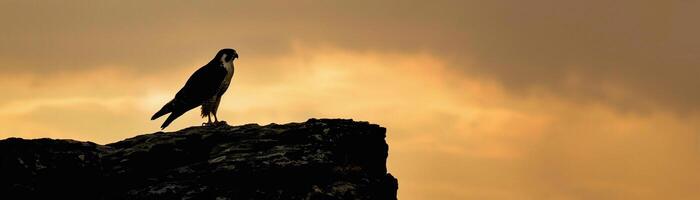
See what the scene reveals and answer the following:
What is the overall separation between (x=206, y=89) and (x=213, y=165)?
7022 millimetres

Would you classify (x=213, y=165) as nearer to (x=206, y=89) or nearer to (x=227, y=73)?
(x=206, y=89)

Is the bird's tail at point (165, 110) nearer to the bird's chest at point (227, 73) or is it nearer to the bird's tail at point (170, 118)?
the bird's tail at point (170, 118)

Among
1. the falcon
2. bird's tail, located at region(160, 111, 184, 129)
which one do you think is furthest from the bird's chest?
bird's tail, located at region(160, 111, 184, 129)

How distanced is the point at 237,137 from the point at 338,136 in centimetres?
178

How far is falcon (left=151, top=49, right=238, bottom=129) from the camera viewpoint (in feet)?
70.5

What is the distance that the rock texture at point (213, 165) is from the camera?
13.6 metres

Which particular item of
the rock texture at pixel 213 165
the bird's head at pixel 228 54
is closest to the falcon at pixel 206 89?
the bird's head at pixel 228 54

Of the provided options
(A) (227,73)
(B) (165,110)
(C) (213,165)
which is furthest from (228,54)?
(C) (213,165)

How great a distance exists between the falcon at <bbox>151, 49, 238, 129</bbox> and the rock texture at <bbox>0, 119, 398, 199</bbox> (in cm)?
467

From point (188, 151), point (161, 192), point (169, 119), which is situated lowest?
point (161, 192)

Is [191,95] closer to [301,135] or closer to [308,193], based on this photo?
[301,135]

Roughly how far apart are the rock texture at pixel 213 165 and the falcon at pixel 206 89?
4.67m

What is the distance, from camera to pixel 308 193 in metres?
14.4

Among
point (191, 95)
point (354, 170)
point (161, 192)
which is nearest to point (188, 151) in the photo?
point (161, 192)
